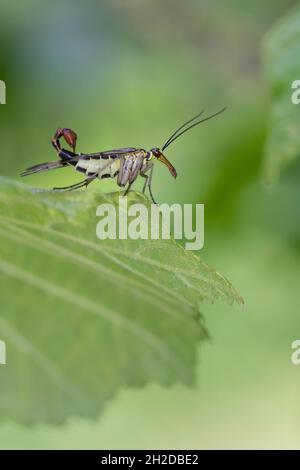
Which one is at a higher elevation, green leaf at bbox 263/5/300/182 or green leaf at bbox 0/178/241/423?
green leaf at bbox 263/5/300/182

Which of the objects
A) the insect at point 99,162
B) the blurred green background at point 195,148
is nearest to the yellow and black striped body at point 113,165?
the insect at point 99,162

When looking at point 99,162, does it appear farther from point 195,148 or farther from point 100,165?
point 195,148

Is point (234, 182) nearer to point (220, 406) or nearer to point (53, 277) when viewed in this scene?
point (220, 406)

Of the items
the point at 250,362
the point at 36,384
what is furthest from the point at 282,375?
the point at 36,384

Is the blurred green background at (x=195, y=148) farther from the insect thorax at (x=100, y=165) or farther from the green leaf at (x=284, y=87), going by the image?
the insect thorax at (x=100, y=165)

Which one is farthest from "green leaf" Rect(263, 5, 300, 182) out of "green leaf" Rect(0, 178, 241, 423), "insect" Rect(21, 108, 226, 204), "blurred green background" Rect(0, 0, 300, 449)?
"blurred green background" Rect(0, 0, 300, 449)

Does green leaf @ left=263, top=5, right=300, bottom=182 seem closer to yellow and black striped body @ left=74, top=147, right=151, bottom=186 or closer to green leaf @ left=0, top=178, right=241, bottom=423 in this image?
yellow and black striped body @ left=74, top=147, right=151, bottom=186
